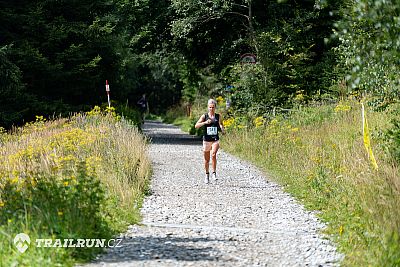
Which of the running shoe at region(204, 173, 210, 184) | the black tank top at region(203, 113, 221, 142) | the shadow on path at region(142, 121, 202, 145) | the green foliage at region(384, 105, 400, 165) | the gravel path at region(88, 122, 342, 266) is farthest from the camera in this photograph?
the shadow on path at region(142, 121, 202, 145)

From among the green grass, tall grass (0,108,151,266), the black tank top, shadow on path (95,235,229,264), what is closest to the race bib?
the black tank top

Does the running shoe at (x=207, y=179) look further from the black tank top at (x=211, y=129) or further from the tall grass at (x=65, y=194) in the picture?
the tall grass at (x=65, y=194)

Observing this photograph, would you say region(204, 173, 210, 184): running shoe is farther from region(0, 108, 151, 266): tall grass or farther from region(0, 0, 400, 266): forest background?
region(0, 0, 400, 266): forest background

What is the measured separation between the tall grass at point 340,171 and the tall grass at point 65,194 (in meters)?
3.12

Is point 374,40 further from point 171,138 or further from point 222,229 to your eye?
point 171,138

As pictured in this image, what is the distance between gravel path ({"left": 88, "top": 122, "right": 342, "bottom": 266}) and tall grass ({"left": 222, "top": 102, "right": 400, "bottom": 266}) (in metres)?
0.35

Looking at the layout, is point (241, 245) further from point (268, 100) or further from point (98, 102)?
point (98, 102)

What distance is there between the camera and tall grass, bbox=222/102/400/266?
874cm

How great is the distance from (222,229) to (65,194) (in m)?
2.47

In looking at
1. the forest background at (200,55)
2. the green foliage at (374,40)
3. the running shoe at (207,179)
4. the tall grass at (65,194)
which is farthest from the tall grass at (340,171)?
the tall grass at (65,194)

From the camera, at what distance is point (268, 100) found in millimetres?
26188

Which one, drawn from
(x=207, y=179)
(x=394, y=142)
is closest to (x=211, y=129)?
(x=207, y=179)

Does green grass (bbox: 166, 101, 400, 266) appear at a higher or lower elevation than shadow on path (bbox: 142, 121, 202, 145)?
higher

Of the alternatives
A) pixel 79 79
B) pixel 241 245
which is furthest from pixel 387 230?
pixel 79 79
